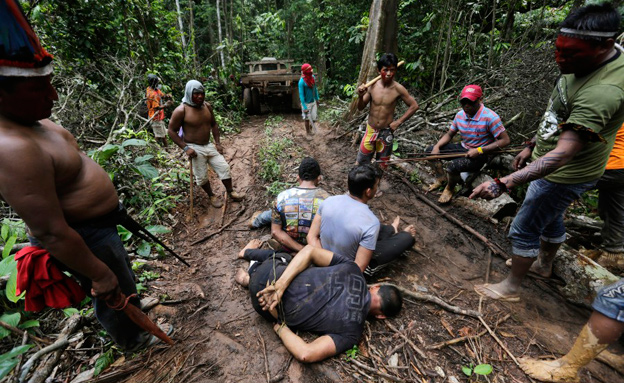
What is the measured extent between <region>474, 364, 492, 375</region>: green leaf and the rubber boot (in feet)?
1.07

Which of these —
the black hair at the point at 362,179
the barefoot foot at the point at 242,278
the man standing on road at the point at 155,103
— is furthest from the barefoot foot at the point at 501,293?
the man standing on road at the point at 155,103

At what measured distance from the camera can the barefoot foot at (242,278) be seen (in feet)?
9.25

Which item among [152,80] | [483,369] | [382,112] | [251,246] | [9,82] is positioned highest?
[9,82]

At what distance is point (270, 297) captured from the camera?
209cm

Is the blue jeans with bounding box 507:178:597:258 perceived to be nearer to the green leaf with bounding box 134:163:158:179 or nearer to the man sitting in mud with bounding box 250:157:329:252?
the man sitting in mud with bounding box 250:157:329:252

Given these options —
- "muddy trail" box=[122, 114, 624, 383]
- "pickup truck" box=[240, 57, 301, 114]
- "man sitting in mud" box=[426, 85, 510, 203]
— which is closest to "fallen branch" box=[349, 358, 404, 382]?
"muddy trail" box=[122, 114, 624, 383]

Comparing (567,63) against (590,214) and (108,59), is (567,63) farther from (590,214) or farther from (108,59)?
(108,59)

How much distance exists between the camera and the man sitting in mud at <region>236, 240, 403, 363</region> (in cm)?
201

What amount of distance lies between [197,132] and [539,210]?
4378 millimetres

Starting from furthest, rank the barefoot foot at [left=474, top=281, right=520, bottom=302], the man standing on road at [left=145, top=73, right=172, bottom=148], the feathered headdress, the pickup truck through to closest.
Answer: the pickup truck < the man standing on road at [left=145, top=73, right=172, bottom=148] < the barefoot foot at [left=474, top=281, right=520, bottom=302] < the feathered headdress

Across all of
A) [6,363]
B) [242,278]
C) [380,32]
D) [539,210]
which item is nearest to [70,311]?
[6,363]

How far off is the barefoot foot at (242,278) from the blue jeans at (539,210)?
257cm

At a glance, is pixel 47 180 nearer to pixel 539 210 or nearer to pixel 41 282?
pixel 41 282

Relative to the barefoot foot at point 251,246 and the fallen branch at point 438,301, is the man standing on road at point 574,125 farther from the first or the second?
the barefoot foot at point 251,246
